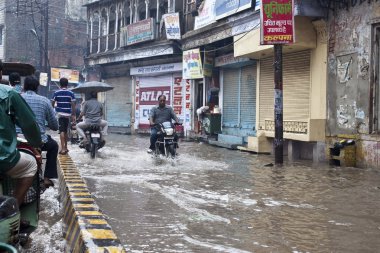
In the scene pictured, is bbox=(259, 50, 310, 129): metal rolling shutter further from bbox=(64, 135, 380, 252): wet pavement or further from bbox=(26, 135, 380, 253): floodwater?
bbox=(26, 135, 380, 253): floodwater

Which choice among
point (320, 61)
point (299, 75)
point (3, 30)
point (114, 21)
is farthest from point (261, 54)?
point (3, 30)

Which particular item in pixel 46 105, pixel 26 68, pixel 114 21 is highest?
pixel 114 21

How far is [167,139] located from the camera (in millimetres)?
10648

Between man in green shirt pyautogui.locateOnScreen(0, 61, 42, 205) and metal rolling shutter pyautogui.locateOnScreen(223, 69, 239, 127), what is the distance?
1382 cm

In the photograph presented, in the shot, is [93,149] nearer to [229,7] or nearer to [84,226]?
[84,226]

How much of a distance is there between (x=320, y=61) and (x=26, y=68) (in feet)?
27.6

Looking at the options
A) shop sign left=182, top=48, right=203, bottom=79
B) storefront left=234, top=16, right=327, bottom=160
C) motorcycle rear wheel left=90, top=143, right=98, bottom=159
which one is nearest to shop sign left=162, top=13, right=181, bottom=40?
shop sign left=182, top=48, right=203, bottom=79

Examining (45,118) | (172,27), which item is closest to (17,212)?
(45,118)

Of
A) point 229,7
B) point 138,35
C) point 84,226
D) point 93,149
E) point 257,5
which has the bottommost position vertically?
point 84,226

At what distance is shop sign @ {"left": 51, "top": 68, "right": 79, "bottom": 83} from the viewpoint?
30203 mm

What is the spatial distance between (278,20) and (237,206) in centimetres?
527

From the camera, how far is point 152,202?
6164 millimetres

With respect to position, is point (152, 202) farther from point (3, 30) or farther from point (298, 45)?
point (3, 30)

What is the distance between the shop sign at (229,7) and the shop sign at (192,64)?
8.03ft
